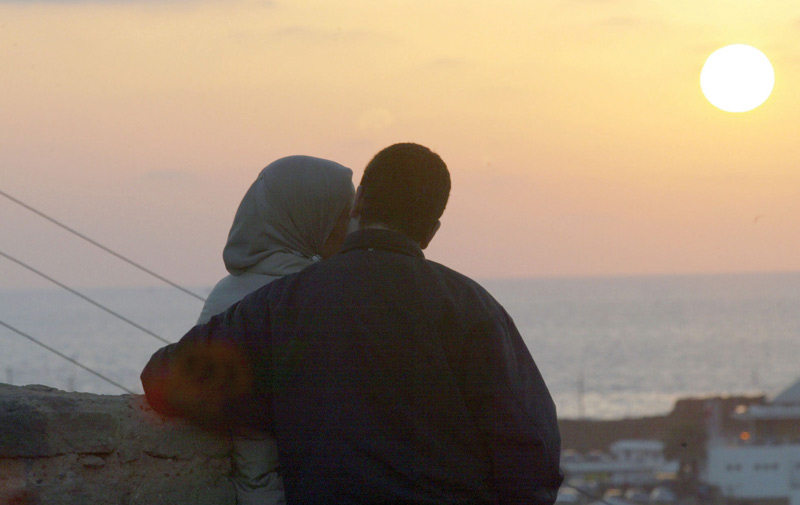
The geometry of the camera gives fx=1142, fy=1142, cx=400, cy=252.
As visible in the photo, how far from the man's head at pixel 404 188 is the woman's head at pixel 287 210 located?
0.94 ft

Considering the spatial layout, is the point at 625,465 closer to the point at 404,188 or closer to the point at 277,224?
the point at 277,224

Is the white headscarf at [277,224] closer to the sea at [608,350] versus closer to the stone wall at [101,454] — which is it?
the stone wall at [101,454]

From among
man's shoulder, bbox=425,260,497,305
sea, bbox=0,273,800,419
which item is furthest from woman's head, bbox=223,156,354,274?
sea, bbox=0,273,800,419

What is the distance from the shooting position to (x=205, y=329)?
2.43 meters

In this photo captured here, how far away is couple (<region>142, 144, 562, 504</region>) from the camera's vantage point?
2.29 metres

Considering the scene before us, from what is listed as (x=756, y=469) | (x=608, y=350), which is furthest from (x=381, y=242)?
(x=608, y=350)

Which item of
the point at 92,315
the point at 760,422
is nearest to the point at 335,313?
the point at 760,422

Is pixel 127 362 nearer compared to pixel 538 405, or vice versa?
pixel 538 405

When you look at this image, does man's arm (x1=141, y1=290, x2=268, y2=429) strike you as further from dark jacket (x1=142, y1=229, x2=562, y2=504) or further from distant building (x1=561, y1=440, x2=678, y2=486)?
distant building (x1=561, y1=440, x2=678, y2=486)

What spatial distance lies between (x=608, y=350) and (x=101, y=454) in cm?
8735

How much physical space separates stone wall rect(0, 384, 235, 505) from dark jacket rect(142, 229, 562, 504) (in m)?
0.44

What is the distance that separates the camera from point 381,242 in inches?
94.3

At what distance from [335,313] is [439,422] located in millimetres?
307

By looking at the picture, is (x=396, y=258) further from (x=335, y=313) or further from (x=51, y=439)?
(x=51, y=439)
